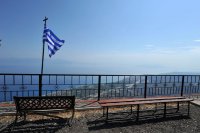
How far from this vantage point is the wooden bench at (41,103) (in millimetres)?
5953

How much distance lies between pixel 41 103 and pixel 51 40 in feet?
12.6

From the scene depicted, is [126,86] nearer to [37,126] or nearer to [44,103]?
[44,103]

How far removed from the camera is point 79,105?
27.2ft

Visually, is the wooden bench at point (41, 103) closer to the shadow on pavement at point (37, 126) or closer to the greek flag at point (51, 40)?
the shadow on pavement at point (37, 126)

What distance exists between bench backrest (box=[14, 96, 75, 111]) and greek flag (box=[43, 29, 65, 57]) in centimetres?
333

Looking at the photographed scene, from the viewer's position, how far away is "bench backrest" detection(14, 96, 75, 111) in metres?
5.95

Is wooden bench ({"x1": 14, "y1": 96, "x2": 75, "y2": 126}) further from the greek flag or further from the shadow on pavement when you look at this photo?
the greek flag

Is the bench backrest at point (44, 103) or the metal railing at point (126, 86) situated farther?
the metal railing at point (126, 86)

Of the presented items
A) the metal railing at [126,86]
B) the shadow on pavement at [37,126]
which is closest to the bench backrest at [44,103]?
the shadow on pavement at [37,126]

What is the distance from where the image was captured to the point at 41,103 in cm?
618

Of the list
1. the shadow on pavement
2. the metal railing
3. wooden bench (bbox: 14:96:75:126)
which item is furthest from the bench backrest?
the metal railing

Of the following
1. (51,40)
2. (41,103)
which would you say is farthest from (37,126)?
(51,40)

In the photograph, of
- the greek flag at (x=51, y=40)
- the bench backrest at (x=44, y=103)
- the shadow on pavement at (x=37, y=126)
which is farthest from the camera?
the greek flag at (x=51, y=40)

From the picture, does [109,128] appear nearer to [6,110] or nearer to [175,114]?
[175,114]
